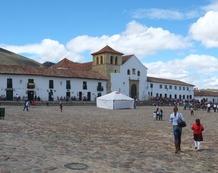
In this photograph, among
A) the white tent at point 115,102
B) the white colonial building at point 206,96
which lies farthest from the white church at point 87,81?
the white colonial building at point 206,96

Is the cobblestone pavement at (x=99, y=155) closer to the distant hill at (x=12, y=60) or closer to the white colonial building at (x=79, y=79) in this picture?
the white colonial building at (x=79, y=79)

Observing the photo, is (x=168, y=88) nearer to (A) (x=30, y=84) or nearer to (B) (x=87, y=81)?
(B) (x=87, y=81)

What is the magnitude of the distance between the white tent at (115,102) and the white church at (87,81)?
11.3 metres

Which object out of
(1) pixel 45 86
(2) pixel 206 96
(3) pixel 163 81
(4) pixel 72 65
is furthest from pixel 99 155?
(2) pixel 206 96

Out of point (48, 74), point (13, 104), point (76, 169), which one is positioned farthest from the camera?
point (48, 74)

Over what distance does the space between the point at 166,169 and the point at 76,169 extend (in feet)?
7.22

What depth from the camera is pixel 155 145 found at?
39.6 ft

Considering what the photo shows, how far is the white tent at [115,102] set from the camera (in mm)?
41206

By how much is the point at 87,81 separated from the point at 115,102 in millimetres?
16498

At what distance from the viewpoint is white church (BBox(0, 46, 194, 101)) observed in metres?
49.3

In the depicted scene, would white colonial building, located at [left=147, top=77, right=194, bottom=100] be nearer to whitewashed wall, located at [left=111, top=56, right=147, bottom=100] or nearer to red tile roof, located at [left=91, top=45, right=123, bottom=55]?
whitewashed wall, located at [left=111, top=56, right=147, bottom=100]

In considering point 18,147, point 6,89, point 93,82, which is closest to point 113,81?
point 93,82

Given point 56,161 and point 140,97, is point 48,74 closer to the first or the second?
point 140,97

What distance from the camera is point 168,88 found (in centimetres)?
7281
